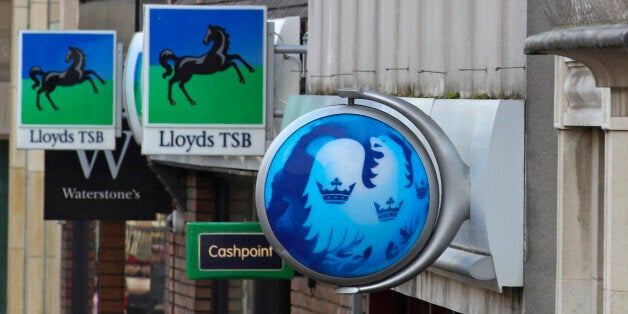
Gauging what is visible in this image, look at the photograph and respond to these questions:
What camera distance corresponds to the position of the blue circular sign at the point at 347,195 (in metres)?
6.60

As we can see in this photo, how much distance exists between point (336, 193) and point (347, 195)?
45mm

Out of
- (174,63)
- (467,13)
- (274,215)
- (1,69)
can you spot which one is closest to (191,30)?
(174,63)

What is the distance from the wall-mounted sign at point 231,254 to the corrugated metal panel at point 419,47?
1218 mm

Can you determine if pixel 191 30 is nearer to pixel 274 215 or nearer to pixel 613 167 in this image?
pixel 274 215

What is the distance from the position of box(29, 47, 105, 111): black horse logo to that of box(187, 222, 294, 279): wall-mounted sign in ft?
9.98

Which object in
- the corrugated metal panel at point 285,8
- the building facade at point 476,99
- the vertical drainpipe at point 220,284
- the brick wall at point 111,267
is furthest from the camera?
the brick wall at point 111,267

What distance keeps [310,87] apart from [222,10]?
85 centimetres

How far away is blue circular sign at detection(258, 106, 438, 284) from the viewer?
6.60 metres

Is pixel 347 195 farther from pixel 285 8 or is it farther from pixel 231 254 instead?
pixel 285 8

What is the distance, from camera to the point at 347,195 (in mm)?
6645

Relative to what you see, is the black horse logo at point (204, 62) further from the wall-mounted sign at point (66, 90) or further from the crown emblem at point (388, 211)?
the crown emblem at point (388, 211)

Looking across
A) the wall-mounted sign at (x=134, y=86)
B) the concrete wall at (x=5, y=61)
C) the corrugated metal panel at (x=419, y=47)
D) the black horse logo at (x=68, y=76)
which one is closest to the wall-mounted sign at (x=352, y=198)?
the corrugated metal panel at (x=419, y=47)

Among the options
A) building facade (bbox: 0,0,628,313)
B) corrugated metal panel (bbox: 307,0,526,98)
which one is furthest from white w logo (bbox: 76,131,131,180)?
corrugated metal panel (bbox: 307,0,526,98)

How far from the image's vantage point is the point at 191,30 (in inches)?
412
